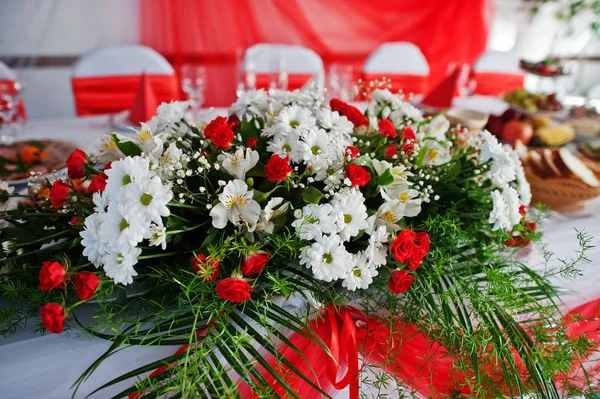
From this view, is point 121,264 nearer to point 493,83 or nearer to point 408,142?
point 408,142

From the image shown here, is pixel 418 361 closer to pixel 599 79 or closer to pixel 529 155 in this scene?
pixel 529 155

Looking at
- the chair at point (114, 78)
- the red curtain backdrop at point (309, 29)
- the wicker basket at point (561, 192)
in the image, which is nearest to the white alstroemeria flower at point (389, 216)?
the wicker basket at point (561, 192)

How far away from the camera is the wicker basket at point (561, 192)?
0.88 meters

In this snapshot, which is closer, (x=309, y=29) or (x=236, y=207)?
(x=236, y=207)

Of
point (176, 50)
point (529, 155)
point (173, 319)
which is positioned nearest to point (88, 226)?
point (173, 319)

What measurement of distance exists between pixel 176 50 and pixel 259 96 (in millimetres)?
2075

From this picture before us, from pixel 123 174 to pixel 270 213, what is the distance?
0.53 feet

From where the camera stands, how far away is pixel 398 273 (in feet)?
1.59

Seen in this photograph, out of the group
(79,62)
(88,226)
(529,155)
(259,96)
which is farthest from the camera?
(79,62)

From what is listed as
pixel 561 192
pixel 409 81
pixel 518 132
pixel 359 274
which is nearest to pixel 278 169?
pixel 359 274

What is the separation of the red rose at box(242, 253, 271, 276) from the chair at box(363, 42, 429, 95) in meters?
1.70

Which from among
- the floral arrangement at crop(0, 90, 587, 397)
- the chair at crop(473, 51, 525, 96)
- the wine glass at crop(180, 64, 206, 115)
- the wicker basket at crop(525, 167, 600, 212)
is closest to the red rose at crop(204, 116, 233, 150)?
the floral arrangement at crop(0, 90, 587, 397)

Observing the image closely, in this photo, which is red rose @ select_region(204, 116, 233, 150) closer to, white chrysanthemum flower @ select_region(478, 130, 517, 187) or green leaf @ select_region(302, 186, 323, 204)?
green leaf @ select_region(302, 186, 323, 204)

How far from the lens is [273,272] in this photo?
0.52 meters
